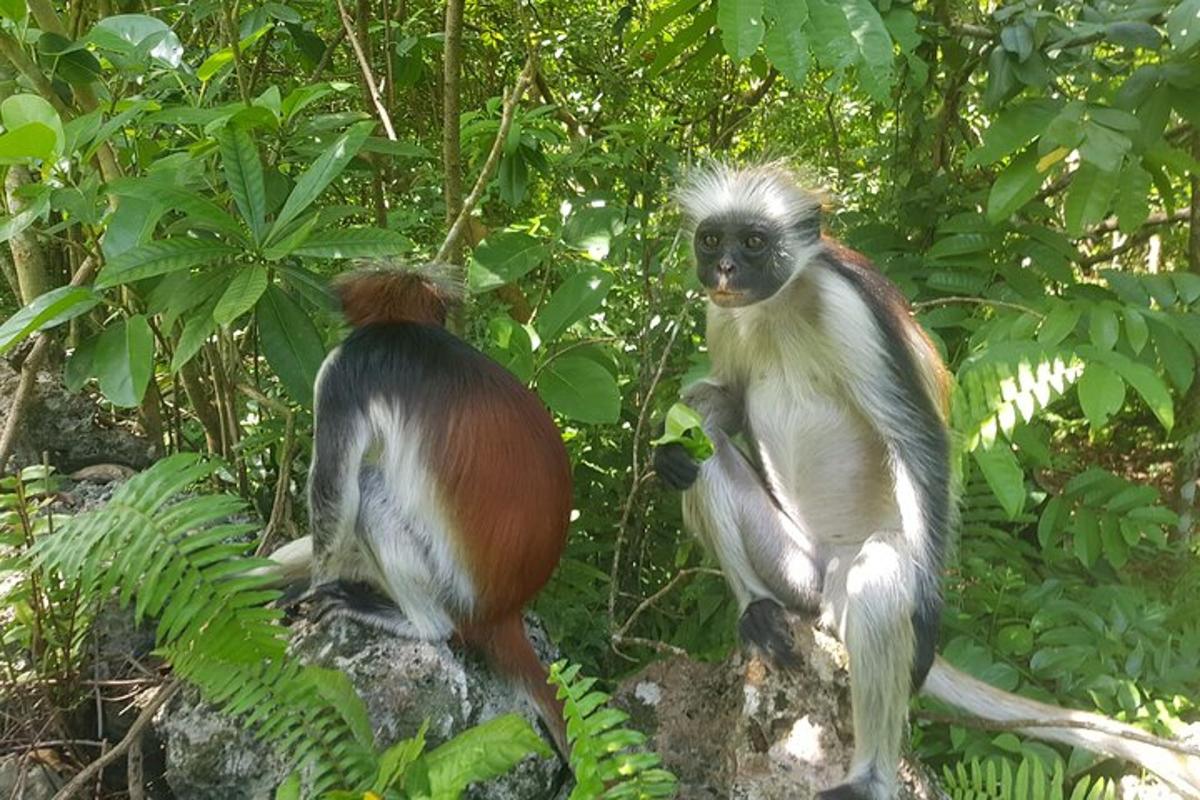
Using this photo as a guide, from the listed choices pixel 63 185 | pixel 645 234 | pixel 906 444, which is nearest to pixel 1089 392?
pixel 906 444

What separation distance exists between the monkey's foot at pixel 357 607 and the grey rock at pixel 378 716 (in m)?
0.05

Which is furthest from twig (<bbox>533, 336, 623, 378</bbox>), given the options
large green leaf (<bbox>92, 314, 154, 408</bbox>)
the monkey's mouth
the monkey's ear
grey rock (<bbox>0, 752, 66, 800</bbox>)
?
grey rock (<bbox>0, 752, 66, 800</bbox>)

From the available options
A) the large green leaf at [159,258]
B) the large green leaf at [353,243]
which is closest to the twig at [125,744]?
the large green leaf at [159,258]

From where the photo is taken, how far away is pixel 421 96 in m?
7.94

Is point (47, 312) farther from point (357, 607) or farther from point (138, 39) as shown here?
point (357, 607)

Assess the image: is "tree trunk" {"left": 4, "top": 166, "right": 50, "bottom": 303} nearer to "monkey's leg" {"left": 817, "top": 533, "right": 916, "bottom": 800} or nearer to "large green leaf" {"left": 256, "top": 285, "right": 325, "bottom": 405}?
"large green leaf" {"left": 256, "top": 285, "right": 325, "bottom": 405}

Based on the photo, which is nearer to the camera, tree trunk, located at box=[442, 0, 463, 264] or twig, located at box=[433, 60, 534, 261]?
twig, located at box=[433, 60, 534, 261]

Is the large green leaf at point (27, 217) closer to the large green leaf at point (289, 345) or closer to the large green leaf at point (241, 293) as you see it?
the large green leaf at point (241, 293)

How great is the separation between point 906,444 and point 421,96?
18.4ft

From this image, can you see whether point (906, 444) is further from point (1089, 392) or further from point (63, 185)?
point (63, 185)

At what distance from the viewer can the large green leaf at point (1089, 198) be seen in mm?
3965

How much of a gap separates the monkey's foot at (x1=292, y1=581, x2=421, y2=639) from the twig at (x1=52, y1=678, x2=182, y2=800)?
0.50m

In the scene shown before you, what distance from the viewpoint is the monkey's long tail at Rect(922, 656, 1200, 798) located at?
3189mm

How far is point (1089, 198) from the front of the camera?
397 centimetres
